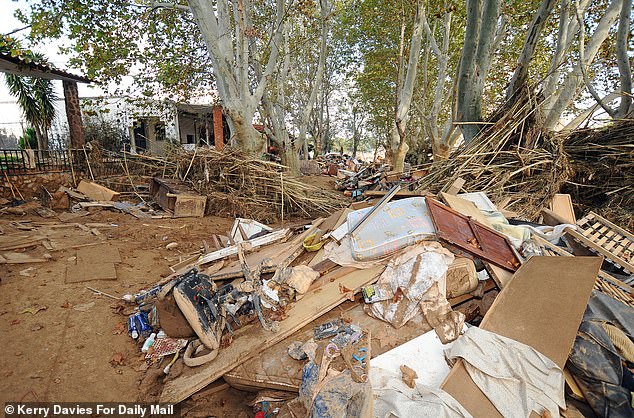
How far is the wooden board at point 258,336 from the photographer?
2.26 metres

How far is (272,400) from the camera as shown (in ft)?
7.33

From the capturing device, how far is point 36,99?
448 inches

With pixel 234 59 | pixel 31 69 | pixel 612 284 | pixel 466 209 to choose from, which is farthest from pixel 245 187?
pixel 31 69

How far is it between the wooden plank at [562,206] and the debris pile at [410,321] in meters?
0.92

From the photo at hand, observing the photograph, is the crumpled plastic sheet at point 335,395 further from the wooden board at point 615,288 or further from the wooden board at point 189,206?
the wooden board at point 189,206

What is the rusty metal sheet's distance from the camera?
3.03 metres

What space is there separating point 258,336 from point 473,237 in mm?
2366

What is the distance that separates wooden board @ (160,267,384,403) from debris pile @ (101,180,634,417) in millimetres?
11

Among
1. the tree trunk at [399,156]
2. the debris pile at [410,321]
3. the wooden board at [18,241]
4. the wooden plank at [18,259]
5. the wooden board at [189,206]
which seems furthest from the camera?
the tree trunk at [399,156]

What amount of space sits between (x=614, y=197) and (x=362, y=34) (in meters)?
13.4

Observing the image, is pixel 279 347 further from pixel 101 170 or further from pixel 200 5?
pixel 101 170

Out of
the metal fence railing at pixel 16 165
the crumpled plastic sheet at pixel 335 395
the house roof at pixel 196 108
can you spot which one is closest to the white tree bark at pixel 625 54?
the crumpled plastic sheet at pixel 335 395

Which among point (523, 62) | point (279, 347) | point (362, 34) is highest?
point (362, 34)

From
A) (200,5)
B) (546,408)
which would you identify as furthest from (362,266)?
(200,5)
